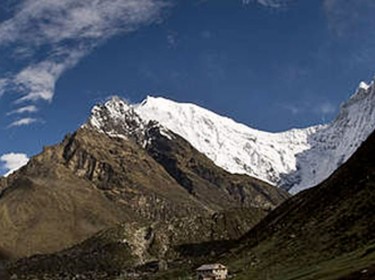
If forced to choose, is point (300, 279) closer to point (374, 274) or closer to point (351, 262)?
point (351, 262)

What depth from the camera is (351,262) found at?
17075cm

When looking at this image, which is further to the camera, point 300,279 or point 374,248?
point 374,248

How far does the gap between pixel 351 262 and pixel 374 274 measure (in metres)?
50.3

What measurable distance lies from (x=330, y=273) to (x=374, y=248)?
28743 millimetres

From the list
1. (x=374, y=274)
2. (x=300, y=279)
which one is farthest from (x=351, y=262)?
(x=374, y=274)

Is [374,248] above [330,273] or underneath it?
above

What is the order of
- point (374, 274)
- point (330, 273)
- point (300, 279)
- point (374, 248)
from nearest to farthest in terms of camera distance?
1. point (374, 274)
2. point (330, 273)
3. point (300, 279)
4. point (374, 248)

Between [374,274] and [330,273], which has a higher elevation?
[330,273]

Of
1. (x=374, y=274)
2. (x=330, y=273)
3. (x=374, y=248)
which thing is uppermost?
(x=374, y=248)

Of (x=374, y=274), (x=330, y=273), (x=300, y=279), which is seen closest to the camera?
(x=374, y=274)

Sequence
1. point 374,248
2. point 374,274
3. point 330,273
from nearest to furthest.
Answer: point 374,274
point 330,273
point 374,248

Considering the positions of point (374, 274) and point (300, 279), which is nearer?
point (374, 274)

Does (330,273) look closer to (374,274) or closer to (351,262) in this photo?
(351,262)

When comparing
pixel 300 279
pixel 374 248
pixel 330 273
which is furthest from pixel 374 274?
pixel 374 248
